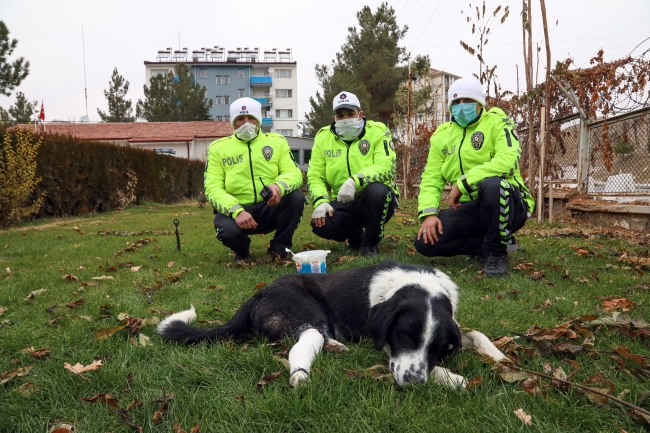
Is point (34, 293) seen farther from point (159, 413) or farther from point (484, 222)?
point (484, 222)

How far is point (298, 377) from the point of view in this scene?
7.85 ft

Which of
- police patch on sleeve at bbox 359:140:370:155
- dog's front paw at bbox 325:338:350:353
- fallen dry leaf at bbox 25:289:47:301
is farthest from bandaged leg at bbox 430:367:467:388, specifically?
police patch on sleeve at bbox 359:140:370:155

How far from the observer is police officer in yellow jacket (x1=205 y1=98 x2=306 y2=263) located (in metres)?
5.80

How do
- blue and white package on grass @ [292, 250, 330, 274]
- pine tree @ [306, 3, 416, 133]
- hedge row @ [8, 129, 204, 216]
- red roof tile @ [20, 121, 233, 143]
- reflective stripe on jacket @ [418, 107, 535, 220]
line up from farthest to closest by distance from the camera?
red roof tile @ [20, 121, 233, 143] < pine tree @ [306, 3, 416, 133] < hedge row @ [8, 129, 204, 216] < reflective stripe on jacket @ [418, 107, 535, 220] < blue and white package on grass @ [292, 250, 330, 274]

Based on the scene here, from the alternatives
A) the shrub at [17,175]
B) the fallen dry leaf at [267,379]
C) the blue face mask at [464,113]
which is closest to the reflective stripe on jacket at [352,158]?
the blue face mask at [464,113]

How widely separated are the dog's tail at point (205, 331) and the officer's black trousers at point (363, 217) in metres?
3.02

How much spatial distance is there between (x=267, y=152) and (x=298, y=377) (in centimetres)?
391

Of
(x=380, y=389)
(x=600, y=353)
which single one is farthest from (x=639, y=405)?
(x=380, y=389)

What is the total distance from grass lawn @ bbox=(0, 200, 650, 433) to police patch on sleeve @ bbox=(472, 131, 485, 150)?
4.51ft

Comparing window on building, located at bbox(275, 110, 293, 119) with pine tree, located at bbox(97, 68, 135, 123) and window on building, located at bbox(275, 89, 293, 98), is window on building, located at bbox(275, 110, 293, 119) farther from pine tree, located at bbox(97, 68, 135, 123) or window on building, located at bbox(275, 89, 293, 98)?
pine tree, located at bbox(97, 68, 135, 123)

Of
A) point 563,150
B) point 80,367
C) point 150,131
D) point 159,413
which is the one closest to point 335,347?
point 159,413

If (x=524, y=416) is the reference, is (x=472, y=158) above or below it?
above

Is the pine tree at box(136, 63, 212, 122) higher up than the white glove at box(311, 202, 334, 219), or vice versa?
the pine tree at box(136, 63, 212, 122)

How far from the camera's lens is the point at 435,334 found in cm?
249
